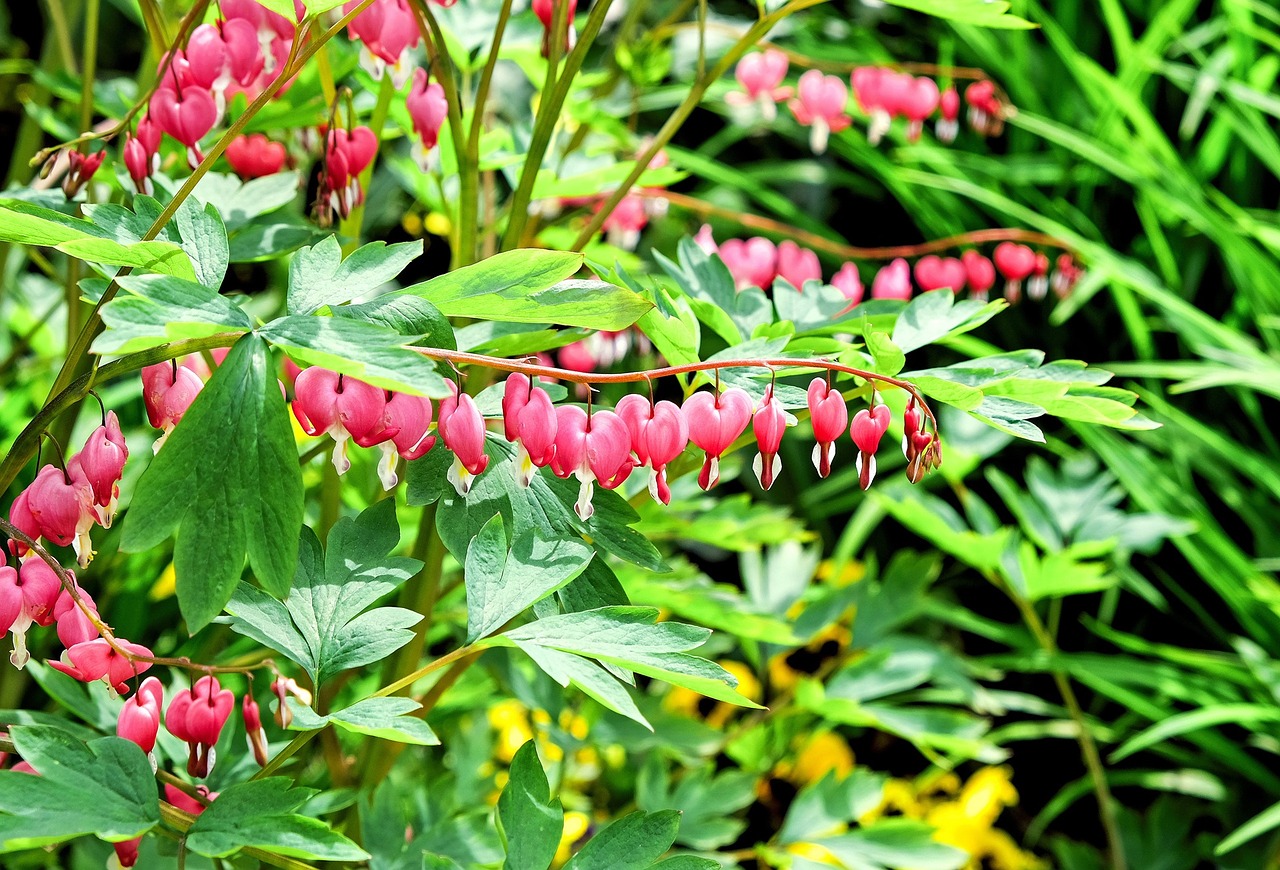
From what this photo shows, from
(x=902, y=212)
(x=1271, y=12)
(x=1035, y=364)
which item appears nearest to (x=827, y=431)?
(x=1035, y=364)

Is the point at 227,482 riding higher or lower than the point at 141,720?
higher

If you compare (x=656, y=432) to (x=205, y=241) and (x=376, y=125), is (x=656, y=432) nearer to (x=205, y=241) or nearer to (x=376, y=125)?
(x=205, y=241)

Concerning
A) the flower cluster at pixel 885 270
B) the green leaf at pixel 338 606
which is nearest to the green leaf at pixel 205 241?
the green leaf at pixel 338 606

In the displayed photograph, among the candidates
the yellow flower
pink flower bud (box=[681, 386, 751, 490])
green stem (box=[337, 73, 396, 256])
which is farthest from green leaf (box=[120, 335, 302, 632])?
the yellow flower

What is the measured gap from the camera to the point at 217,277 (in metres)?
0.57

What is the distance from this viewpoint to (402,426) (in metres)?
0.60

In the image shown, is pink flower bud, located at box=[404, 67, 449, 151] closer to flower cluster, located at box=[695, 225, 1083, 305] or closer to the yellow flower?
flower cluster, located at box=[695, 225, 1083, 305]

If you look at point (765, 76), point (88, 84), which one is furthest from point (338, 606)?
point (765, 76)

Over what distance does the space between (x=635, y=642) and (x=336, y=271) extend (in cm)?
25

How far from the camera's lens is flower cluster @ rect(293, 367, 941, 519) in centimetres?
61

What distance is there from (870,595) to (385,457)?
86 centimetres

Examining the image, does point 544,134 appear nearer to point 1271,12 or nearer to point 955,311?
point 955,311

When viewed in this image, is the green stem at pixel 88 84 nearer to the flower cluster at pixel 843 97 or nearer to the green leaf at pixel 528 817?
the green leaf at pixel 528 817

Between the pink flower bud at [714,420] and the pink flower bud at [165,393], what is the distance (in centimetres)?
27
